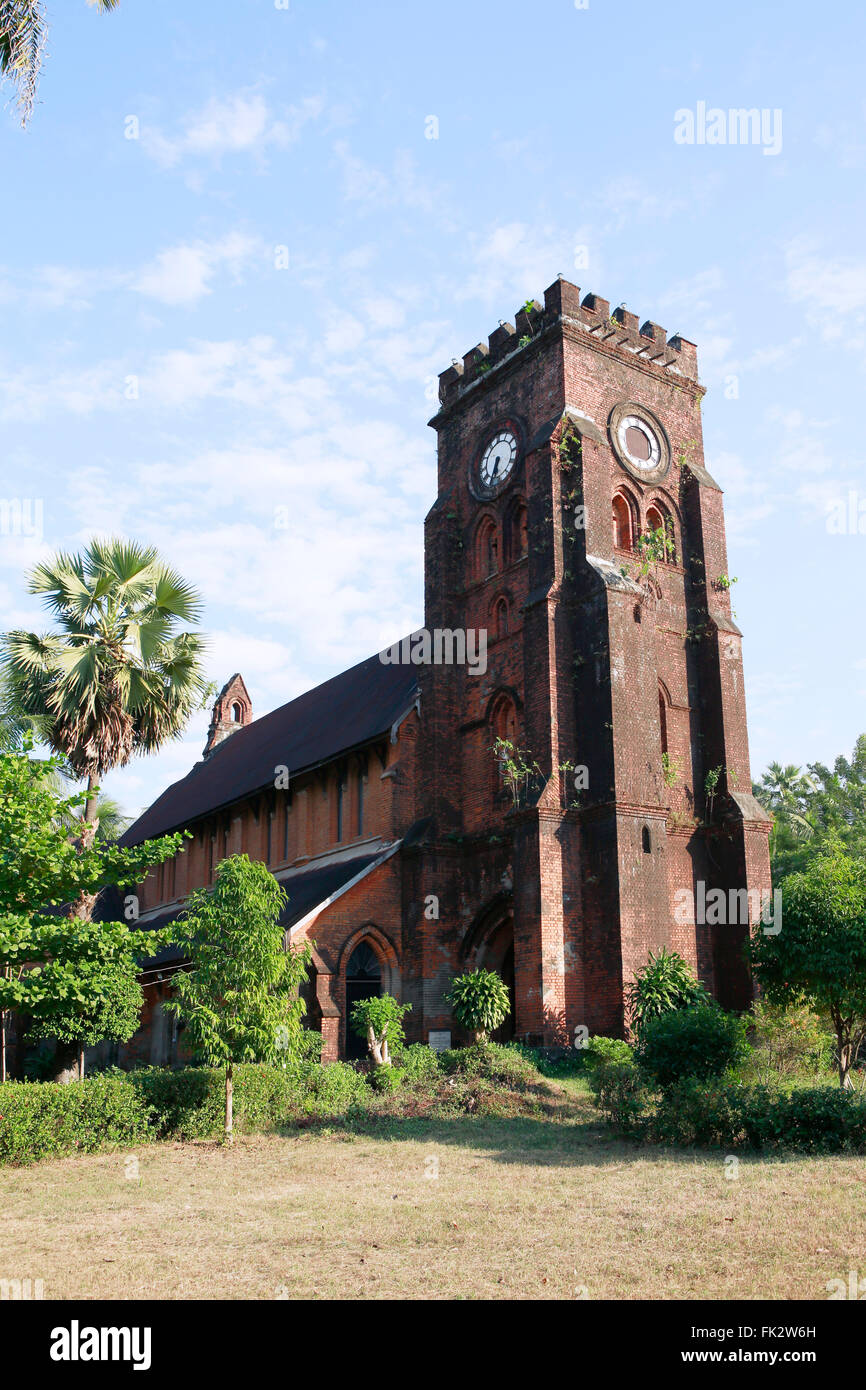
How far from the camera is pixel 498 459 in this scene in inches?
1046

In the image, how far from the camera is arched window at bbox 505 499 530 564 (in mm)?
25531

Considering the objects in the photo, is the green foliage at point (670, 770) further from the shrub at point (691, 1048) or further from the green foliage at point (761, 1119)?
the green foliage at point (761, 1119)

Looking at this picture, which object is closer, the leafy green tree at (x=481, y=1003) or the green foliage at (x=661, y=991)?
the green foliage at (x=661, y=991)

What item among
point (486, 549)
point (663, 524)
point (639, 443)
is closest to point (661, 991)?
point (663, 524)

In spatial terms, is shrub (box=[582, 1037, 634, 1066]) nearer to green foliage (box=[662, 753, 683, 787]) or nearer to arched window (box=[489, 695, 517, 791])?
green foliage (box=[662, 753, 683, 787])

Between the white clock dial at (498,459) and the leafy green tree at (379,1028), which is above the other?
the white clock dial at (498,459)

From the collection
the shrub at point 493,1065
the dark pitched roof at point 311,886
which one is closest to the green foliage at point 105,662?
the dark pitched roof at point 311,886

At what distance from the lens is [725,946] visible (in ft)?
75.1

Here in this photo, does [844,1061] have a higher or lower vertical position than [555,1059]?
higher

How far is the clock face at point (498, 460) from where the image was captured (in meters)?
26.1

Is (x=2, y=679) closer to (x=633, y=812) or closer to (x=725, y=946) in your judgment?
(x=633, y=812)

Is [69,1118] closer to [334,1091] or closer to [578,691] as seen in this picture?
[334,1091]

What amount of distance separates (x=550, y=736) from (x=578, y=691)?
4.05 ft

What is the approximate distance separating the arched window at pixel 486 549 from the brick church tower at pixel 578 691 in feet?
0.22
